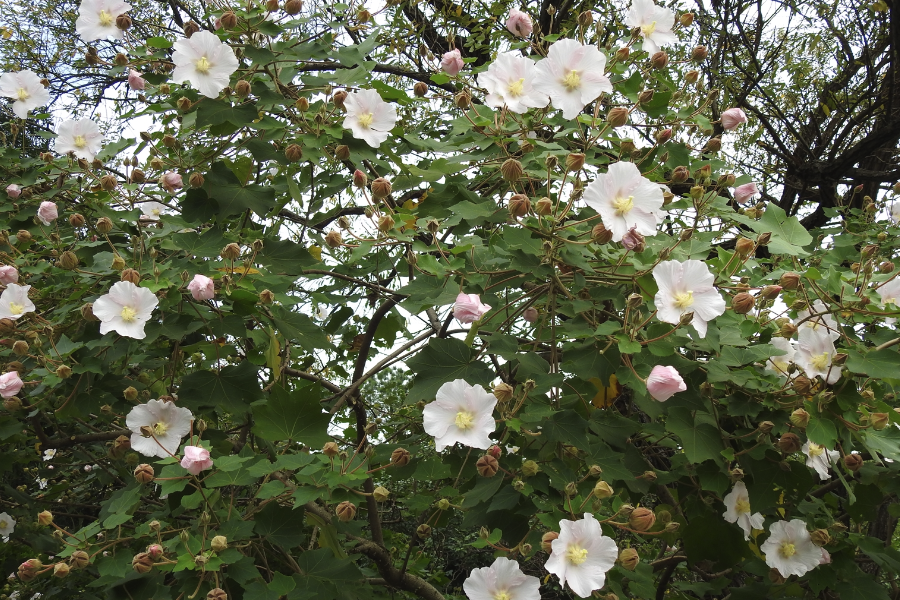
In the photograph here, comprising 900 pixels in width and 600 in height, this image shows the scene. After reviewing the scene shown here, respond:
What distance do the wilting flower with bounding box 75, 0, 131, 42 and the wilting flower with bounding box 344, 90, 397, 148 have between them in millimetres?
656

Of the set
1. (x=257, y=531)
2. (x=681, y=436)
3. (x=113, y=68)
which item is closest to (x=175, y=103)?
(x=113, y=68)

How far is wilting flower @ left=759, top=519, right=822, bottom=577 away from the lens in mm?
1495

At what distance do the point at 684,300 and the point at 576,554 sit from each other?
49 centimetres

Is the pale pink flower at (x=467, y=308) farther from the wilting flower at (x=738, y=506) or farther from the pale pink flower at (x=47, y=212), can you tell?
the pale pink flower at (x=47, y=212)

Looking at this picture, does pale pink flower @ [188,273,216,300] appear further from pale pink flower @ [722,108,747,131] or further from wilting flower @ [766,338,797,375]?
pale pink flower @ [722,108,747,131]

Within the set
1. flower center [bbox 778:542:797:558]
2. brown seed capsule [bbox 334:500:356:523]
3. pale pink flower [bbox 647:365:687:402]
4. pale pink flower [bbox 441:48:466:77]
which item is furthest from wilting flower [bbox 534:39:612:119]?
flower center [bbox 778:542:797:558]

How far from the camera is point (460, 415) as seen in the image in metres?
1.32

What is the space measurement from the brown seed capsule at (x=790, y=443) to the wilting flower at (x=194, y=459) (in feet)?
3.63

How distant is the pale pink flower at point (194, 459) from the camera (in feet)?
4.27

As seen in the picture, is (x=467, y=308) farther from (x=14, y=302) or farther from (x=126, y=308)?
(x=14, y=302)

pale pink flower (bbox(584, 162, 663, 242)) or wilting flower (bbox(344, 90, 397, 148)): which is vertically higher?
wilting flower (bbox(344, 90, 397, 148))

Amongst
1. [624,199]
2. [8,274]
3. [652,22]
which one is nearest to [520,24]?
[652,22]

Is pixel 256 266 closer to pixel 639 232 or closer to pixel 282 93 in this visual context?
pixel 282 93

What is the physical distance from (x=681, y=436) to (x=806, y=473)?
0.92 ft
